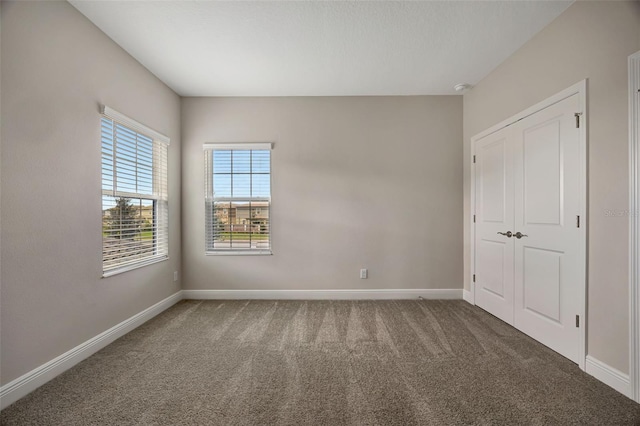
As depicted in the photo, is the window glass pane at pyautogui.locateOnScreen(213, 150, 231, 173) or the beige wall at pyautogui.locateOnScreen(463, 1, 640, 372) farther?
the window glass pane at pyautogui.locateOnScreen(213, 150, 231, 173)

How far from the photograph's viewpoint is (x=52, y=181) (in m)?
1.96

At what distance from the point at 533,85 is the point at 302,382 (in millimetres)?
3282

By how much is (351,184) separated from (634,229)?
260 cm

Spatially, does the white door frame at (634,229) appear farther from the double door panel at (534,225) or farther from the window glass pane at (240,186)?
the window glass pane at (240,186)

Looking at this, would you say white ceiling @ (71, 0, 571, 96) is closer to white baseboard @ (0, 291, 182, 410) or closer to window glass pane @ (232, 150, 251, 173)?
window glass pane @ (232, 150, 251, 173)

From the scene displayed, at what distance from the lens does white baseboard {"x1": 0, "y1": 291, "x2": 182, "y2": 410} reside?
1.69 m

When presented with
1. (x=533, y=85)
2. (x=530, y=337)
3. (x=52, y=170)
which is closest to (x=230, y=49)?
(x=52, y=170)

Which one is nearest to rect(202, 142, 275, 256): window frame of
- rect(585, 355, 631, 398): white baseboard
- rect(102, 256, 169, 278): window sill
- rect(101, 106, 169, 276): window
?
rect(101, 106, 169, 276): window

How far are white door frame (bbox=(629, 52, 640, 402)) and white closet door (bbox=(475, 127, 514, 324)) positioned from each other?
3.60 feet

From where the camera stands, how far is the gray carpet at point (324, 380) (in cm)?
159

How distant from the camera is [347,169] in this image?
3.72 metres

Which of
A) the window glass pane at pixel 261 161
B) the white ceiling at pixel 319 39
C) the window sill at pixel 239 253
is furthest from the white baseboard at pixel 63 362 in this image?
the white ceiling at pixel 319 39

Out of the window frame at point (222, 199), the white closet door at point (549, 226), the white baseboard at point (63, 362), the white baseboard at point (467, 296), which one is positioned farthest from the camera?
the window frame at point (222, 199)

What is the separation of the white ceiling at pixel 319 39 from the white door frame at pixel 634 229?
97 cm
